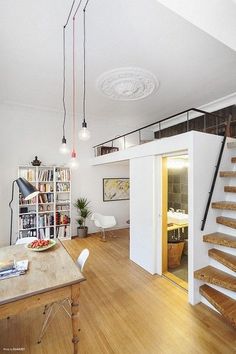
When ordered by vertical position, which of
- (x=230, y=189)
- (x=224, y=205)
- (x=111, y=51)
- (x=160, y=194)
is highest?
(x=111, y=51)

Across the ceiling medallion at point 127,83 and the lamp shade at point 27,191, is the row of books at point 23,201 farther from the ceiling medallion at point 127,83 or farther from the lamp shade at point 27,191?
the ceiling medallion at point 127,83

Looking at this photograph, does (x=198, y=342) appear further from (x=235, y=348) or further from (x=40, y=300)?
(x=40, y=300)

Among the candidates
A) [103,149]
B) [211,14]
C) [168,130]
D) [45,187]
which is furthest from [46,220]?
[211,14]

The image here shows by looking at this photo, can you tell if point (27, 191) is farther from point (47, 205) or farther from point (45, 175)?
point (47, 205)

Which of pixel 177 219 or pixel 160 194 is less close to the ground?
pixel 160 194

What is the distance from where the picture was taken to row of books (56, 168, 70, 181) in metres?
5.39

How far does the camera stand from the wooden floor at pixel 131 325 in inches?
78.7

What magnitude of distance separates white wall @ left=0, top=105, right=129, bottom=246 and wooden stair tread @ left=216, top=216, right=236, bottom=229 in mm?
3968

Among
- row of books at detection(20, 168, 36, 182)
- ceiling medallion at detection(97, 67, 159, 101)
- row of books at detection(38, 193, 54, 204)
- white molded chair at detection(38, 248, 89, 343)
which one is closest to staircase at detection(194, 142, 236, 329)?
white molded chair at detection(38, 248, 89, 343)

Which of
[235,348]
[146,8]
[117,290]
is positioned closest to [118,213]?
[117,290]

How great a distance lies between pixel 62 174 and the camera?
5.46 m

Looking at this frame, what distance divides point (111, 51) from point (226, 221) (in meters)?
3.02

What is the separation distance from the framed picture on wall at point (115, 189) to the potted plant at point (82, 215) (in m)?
0.76

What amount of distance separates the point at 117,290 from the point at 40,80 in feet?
13.1
